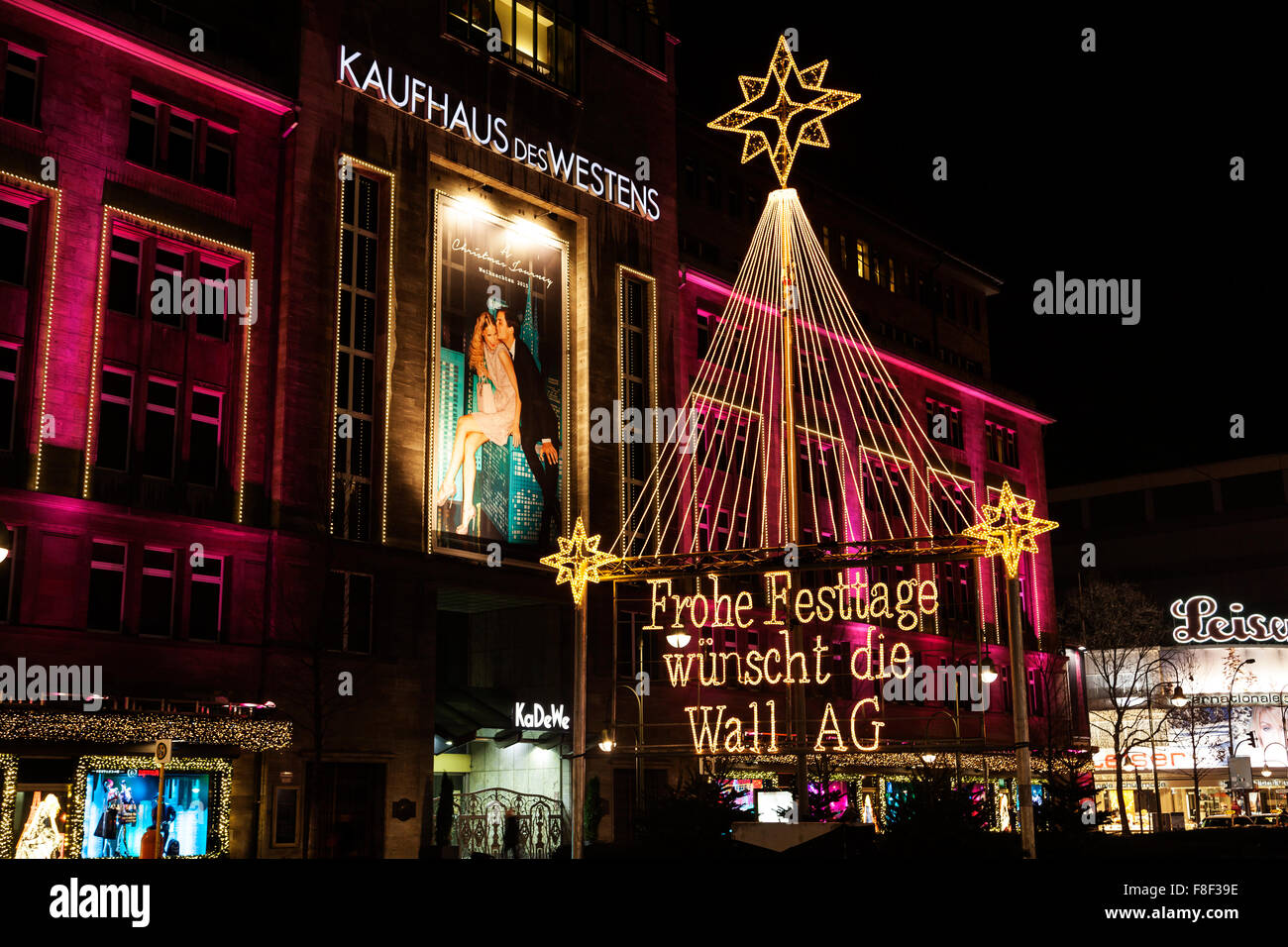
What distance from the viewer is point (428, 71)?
1811 inches

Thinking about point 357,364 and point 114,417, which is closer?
point 114,417

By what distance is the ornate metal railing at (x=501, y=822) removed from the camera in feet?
136

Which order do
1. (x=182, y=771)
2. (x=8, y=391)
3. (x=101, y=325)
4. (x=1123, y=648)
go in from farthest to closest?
(x=1123, y=648)
(x=101, y=325)
(x=182, y=771)
(x=8, y=391)

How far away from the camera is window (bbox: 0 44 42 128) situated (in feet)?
118

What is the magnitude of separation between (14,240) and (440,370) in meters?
14.0

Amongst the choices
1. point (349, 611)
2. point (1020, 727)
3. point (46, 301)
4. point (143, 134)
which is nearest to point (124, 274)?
point (46, 301)

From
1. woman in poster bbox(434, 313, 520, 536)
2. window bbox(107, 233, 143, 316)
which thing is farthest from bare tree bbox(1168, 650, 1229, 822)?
window bbox(107, 233, 143, 316)

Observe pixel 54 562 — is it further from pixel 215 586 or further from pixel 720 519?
pixel 720 519

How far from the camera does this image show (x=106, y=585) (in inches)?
1399

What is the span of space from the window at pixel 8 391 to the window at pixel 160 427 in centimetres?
358

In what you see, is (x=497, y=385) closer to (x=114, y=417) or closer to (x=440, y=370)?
(x=440, y=370)

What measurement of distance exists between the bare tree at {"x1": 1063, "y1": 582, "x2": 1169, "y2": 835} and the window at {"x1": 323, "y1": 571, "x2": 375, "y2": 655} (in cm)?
4241

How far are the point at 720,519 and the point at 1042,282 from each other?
22103mm
